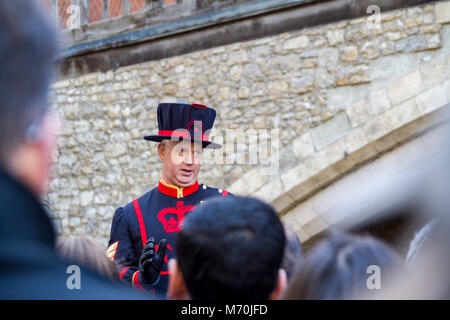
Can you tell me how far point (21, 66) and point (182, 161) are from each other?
2.22 m

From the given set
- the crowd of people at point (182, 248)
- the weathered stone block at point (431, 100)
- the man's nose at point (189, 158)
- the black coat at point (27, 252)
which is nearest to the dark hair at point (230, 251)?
the crowd of people at point (182, 248)

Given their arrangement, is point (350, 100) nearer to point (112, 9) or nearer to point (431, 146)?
point (431, 146)

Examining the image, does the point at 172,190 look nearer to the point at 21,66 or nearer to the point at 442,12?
the point at 21,66

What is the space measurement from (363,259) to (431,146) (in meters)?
3.65

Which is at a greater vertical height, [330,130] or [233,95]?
[233,95]

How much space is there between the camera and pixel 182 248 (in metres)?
1.19

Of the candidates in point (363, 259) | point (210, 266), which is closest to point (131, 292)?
point (210, 266)

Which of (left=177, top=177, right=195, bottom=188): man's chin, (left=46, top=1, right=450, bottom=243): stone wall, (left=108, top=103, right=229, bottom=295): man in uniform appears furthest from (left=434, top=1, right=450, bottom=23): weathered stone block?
(left=177, top=177, right=195, bottom=188): man's chin

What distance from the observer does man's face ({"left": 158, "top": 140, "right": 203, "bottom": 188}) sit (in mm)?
2844

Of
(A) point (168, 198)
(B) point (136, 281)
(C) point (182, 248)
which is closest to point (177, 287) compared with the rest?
(C) point (182, 248)

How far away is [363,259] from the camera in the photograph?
116cm

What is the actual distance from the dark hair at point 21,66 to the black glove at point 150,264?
1.64m

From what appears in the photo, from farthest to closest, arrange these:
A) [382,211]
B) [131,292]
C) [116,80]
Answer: [116,80]
[382,211]
[131,292]
